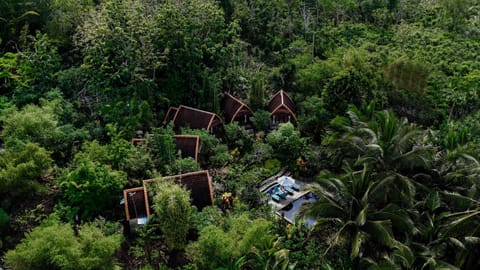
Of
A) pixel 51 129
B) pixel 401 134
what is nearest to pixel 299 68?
pixel 401 134

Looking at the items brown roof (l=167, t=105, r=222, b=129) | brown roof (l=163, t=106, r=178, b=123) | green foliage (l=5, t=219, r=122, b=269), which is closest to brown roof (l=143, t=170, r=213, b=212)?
green foliage (l=5, t=219, r=122, b=269)

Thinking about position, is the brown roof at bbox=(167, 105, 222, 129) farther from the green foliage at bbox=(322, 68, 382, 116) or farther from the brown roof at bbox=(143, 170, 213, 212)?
the green foliage at bbox=(322, 68, 382, 116)

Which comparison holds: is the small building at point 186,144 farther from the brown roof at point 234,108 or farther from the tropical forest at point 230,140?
the brown roof at point 234,108

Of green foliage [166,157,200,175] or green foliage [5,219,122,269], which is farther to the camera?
green foliage [166,157,200,175]

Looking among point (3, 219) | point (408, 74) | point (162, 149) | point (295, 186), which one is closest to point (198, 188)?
point (162, 149)

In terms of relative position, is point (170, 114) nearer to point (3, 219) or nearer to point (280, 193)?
A: point (280, 193)

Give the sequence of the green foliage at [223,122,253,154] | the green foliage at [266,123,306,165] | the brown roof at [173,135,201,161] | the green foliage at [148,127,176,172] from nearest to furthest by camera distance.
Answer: the green foliage at [148,127,176,172], the brown roof at [173,135,201,161], the green foliage at [266,123,306,165], the green foliage at [223,122,253,154]

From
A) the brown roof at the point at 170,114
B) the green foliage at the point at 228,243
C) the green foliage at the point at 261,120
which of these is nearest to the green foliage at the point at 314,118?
the green foliage at the point at 261,120
